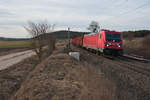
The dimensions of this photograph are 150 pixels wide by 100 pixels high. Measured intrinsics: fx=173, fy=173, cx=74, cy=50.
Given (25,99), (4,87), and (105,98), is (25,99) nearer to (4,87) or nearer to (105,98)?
(105,98)

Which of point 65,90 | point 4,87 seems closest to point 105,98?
point 65,90

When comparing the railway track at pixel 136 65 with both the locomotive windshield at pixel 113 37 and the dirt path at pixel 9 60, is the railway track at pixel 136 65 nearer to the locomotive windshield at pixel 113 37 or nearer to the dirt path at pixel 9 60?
the locomotive windshield at pixel 113 37

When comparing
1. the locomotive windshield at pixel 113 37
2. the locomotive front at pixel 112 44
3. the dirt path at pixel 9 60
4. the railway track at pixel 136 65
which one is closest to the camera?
the railway track at pixel 136 65

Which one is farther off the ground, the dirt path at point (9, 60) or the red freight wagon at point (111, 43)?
the red freight wagon at point (111, 43)

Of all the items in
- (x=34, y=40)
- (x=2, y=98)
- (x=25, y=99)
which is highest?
(x=34, y=40)

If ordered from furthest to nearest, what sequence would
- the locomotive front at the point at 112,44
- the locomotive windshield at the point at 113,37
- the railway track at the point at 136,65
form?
1. the locomotive windshield at the point at 113,37
2. the locomotive front at the point at 112,44
3. the railway track at the point at 136,65

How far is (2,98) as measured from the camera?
888cm

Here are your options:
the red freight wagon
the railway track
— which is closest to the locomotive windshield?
the red freight wagon

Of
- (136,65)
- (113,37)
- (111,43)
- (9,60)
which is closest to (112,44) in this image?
(111,43)

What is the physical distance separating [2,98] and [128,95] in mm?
6210

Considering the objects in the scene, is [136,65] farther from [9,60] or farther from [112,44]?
[9,60]

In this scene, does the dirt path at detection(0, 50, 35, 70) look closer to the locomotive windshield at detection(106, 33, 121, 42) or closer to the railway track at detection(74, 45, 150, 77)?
the locomotive windshield at detection(106, 33, 121, 42)

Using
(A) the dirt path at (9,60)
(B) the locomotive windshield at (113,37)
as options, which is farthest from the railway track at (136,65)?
(A) the dirt path at (9,60)

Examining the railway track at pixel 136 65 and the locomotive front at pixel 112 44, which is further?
the locomotive front at pixel 112 44
